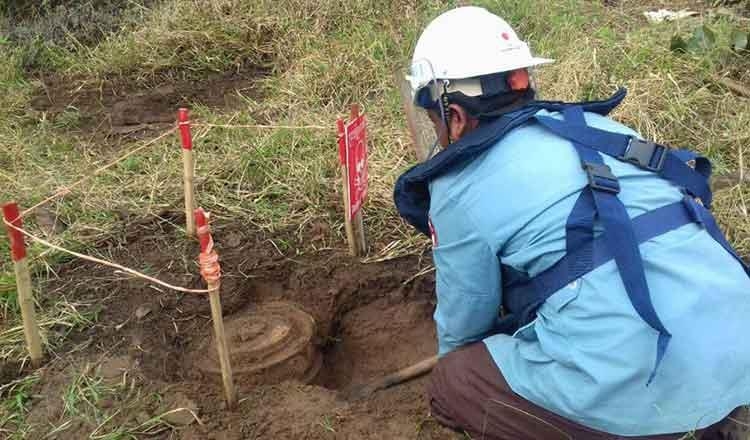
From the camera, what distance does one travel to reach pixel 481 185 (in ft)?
6.35

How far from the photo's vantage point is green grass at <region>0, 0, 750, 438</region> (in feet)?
12.0

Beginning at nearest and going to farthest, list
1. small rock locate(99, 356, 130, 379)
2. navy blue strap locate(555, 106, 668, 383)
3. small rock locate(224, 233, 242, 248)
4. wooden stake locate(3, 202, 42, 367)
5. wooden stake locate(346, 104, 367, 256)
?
navy blue strap locate(555, 106, 668, 383) < wooden stake locate(3, 202, 42, 367) < small rock locate(99, 356, 130, 379) < wooden stake locate(346, 104, 367, 256) < small rock locate(224, 233, 242, 248)

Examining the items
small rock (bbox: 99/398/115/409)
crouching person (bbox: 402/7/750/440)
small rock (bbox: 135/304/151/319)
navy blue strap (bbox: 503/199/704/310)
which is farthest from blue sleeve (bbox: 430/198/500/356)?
small rock (bbox: 135/304/151/319)

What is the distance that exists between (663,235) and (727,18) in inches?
176

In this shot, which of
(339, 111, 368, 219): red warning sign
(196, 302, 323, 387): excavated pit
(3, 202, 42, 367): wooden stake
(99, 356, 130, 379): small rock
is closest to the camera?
(3, 202, 42, 367): wooden stake

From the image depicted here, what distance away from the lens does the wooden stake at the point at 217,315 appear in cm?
216

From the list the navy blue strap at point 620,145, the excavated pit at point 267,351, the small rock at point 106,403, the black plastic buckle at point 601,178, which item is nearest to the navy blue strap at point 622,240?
the black plastic buckle at point 601,178

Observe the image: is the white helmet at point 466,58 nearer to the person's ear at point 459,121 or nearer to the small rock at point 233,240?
the person's ear at point 459,121

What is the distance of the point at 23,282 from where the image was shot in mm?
2604

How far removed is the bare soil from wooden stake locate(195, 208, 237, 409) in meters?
0.08

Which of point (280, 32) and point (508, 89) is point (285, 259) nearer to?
point (508, 89)

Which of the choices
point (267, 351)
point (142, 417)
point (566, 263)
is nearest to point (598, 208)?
point (566, 263)

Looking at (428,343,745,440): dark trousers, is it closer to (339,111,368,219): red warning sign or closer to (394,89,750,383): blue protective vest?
(394,89,750,383): blue protective vest

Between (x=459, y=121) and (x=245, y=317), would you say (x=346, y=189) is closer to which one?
(x=245, y=317)
